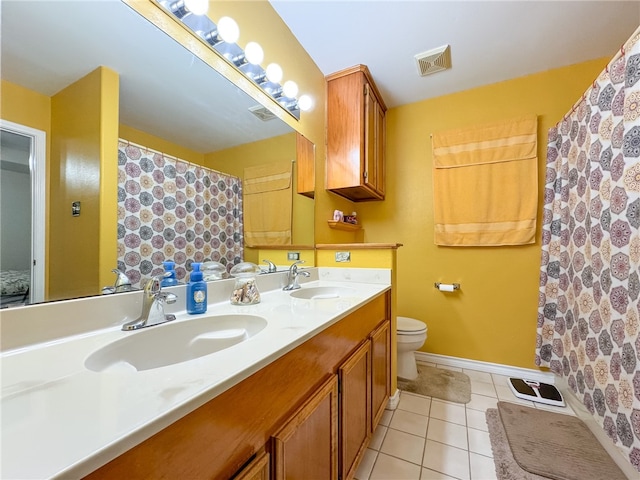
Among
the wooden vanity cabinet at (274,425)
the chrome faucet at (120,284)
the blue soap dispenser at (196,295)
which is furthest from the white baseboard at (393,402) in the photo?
the chrome faucet at (120,284)

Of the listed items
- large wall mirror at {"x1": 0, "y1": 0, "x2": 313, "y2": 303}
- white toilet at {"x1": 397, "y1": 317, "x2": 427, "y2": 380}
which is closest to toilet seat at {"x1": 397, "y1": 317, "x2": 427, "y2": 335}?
white toilet at {"x1": 397, "y1": 317, "x2": 427, "y2": 380}

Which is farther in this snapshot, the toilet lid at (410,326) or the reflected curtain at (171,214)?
the toilet lid at (410,326)

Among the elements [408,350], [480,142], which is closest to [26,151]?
[408,350]


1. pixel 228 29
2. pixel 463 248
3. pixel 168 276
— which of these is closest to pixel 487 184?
pixel 463 248

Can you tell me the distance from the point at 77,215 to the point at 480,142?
8.20ft

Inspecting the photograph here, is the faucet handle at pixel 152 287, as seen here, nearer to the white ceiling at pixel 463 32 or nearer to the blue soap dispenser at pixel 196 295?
the blue soap dispenser at pixel 196 295

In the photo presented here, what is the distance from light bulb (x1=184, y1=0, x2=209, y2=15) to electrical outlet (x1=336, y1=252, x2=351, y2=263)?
1.37m

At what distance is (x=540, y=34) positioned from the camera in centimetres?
162

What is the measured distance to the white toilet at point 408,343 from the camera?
181cm

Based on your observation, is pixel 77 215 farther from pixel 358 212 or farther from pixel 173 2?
pixel 358 212

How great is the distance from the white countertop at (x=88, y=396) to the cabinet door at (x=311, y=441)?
7.9 inches

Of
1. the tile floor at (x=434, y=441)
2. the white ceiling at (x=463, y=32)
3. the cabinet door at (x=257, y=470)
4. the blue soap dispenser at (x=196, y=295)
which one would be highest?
the white ceiling at (x=463, y=32)

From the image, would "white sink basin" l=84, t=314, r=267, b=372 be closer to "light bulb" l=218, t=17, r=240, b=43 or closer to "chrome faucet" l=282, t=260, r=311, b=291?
"chrome faucet" l=282, t=260, r=311, b=291

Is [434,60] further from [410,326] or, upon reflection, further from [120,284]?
[120,284]
